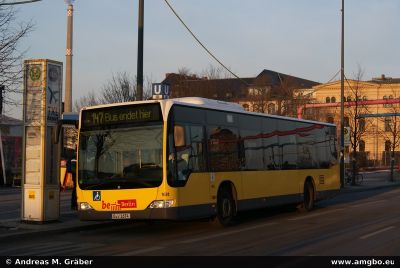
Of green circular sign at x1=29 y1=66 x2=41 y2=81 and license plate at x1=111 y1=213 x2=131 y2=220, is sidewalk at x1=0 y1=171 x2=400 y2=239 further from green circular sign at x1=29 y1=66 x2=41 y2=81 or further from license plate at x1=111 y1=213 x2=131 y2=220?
green circular sign at x1=29 y1=66 x2=41 y2=81

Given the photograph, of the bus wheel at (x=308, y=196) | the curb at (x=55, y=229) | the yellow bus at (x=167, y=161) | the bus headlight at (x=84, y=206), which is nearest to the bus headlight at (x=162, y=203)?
the yellow bus at (x=167, y=161)

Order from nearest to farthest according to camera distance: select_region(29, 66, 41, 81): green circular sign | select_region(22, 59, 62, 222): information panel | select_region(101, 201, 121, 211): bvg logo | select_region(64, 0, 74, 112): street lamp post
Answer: select_region(101, 201, 121, 211): bvg logo
select_region(22, 59, 62, 222): information panel
select_region(29, 66, 41, 81): green circular sign
select_region(64, 0, 74, 112): street lamp post

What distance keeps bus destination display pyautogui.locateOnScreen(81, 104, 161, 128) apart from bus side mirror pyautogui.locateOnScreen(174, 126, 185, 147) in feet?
1.60

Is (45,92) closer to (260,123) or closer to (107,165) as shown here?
(107,165)

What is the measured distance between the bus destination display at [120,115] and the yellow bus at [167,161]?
2 centimetres

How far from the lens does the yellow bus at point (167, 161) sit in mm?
13141

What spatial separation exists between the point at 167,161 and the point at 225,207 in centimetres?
286

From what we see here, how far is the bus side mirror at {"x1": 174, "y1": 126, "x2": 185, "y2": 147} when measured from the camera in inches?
525

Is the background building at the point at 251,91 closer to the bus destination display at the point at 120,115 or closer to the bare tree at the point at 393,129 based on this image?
the bare tree at the point at 393,129

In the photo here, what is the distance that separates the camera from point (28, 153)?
15.1 m

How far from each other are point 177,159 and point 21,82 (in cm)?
504

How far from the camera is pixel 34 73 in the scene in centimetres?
1511

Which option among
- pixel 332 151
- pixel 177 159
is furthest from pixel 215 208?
pixel 332 151

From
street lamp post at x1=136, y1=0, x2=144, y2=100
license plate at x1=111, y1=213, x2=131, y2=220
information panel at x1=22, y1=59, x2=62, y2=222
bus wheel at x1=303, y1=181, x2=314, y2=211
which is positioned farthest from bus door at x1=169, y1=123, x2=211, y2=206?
bus wheel at x1=303, y1=181, x2=314, y2=211
